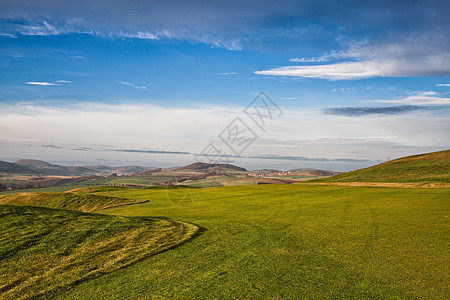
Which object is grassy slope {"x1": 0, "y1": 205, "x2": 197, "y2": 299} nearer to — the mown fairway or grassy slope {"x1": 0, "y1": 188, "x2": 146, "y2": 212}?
the mown fairway

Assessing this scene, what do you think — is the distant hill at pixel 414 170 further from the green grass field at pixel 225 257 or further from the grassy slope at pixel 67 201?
the grassy slope at pixel 67 201

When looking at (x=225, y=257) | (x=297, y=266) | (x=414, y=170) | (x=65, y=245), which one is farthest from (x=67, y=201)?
(x=414, y=170)

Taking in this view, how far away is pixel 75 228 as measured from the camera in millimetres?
12766

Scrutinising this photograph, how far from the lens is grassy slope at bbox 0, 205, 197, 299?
7938 mm

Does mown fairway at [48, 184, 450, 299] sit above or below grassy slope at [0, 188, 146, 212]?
above

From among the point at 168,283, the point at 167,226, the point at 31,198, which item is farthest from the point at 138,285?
the point at 31,198

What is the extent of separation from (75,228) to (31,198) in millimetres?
25818

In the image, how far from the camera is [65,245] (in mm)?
10742

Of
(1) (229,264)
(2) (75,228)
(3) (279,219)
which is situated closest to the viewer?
(1) (229,264)

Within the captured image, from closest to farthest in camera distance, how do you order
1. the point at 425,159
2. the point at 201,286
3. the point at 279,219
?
the point at 201,286, the point at 279,219, the point at 425,159

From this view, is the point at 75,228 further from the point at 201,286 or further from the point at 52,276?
the point at 201,286

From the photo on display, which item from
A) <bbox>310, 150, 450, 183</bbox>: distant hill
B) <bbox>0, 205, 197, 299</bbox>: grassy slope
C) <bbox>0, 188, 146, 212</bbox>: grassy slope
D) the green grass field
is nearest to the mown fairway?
the green grass field

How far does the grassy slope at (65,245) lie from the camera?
7.94 metres

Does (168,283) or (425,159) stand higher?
(425,159)
